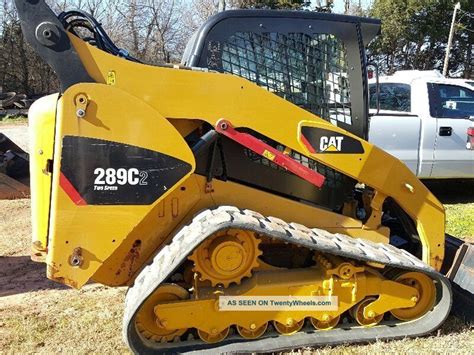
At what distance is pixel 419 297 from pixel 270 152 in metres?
1.45

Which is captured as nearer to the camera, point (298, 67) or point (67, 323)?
point (298, 67)

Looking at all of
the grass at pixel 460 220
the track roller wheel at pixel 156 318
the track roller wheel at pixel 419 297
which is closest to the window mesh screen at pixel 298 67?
the track roller wheel at pixel 419 297

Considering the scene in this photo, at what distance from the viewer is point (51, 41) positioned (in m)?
3.17

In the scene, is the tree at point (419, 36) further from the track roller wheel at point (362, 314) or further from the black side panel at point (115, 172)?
the black side panel at point (115, 172)

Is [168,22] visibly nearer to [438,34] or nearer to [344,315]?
[438,34]

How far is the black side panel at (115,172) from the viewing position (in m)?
3.16

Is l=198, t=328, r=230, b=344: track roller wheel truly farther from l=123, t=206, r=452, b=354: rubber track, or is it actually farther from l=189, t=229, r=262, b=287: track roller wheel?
l=189, t=229, r=262, b=287: track roller wheel

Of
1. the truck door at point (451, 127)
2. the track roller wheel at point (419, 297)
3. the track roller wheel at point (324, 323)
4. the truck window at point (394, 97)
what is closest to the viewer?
the track roller wheel at point (324, 323)

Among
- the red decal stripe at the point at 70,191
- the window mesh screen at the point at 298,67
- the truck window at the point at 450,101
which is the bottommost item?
the truck window at the point at 450,101

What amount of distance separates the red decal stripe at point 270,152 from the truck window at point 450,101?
14.8 ft

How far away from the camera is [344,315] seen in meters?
3.74

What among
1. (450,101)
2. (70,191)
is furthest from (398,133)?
(70,191)

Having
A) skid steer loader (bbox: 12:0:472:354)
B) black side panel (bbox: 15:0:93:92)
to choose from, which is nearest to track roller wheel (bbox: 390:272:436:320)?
skid steer loader (bbox: 12:0:472:354)

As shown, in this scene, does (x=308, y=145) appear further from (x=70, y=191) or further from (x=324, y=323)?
→ (x=70, y=191)
